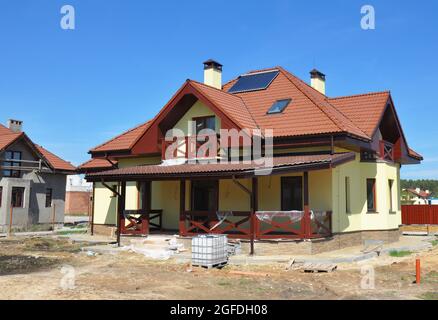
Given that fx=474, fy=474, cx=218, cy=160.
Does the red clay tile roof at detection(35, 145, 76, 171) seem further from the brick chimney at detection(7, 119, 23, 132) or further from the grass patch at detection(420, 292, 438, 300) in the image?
the grass patch at detection(420, 292, 438, 300)

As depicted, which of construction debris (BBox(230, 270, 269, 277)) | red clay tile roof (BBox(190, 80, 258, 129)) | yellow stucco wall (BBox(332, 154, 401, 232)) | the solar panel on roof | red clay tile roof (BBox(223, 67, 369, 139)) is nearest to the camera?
construction debris (BBox(230, 270, 269, 277))

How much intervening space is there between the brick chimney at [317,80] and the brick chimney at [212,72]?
4730 millimetres

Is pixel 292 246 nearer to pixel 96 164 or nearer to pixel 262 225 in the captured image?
pixel 262 225

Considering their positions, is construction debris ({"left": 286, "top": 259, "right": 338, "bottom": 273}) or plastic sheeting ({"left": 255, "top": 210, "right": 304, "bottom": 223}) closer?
construction debris ({"left": 286, "top": 259, "right": 338, "bottom": 273})

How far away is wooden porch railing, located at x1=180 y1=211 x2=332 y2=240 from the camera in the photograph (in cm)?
Result: 1484

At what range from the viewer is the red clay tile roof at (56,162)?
3103 centimetres

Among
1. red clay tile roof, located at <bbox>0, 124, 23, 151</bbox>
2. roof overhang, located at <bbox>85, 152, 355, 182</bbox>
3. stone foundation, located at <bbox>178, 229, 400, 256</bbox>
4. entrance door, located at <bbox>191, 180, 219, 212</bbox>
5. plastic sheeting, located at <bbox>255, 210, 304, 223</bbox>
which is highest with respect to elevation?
red clay tile roof, located at <bbox>0, 124, 23, 151</bbox>

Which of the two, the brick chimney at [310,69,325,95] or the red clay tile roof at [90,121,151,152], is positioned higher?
the brick chimney at [310,69,325,95]

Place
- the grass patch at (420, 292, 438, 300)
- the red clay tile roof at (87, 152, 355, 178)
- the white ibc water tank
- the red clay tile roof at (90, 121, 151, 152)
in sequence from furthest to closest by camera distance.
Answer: the red clay tile roof at (90, 121, 151, 152)
the red clay tile roof at (87, 152, 355, 178)
the white ibc water tank
the grass patch at (420, 292, 438, 300)

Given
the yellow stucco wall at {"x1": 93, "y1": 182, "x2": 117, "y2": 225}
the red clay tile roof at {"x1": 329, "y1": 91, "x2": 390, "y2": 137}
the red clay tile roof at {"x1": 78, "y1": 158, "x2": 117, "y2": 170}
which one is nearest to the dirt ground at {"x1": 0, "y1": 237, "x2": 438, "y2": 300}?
the red clay tile roof at {"x1": 329, "y1": 91, "x2": 390, "y2": 137}

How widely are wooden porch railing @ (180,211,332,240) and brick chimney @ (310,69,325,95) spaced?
8.97 metres

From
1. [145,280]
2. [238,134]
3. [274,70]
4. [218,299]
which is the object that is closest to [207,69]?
[274,70]

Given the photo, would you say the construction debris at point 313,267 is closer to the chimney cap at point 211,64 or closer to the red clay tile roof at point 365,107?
the red clay tile roof at point 365,107
